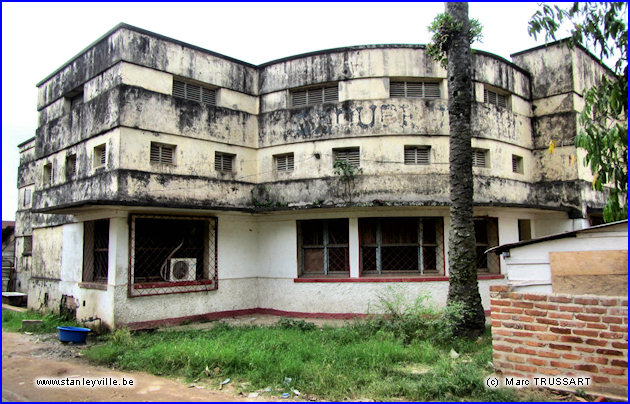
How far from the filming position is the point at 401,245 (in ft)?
43.7

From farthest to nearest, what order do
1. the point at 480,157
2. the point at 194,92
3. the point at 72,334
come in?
the point at 480,157 < the point at 194,92 < the point at 72,334

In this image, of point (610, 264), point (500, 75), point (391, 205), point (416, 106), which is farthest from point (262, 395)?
point (500, 75)

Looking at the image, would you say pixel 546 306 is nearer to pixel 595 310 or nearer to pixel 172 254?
pixel 595 310

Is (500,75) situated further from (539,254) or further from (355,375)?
(355,375)

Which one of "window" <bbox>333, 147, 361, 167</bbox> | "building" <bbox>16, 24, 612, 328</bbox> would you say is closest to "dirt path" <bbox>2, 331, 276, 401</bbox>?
"building" <bbox>16, 24, 612, 328</bbox>

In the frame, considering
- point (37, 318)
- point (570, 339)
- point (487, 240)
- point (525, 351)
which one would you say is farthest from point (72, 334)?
point (487, 240)

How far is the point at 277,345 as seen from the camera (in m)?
8.70

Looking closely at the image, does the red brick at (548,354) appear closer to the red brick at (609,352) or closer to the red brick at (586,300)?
the red brick at (609,352)

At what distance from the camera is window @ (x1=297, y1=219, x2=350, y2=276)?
1345 centimetres

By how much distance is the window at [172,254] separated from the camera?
39.8 feet

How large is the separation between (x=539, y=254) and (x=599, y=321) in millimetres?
1105

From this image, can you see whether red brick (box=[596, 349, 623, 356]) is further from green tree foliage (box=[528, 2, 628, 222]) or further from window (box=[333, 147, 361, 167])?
window (box=[333, 147, 361, 167])

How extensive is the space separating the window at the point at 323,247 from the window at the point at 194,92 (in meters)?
4.49

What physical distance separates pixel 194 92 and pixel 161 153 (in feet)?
7.29
